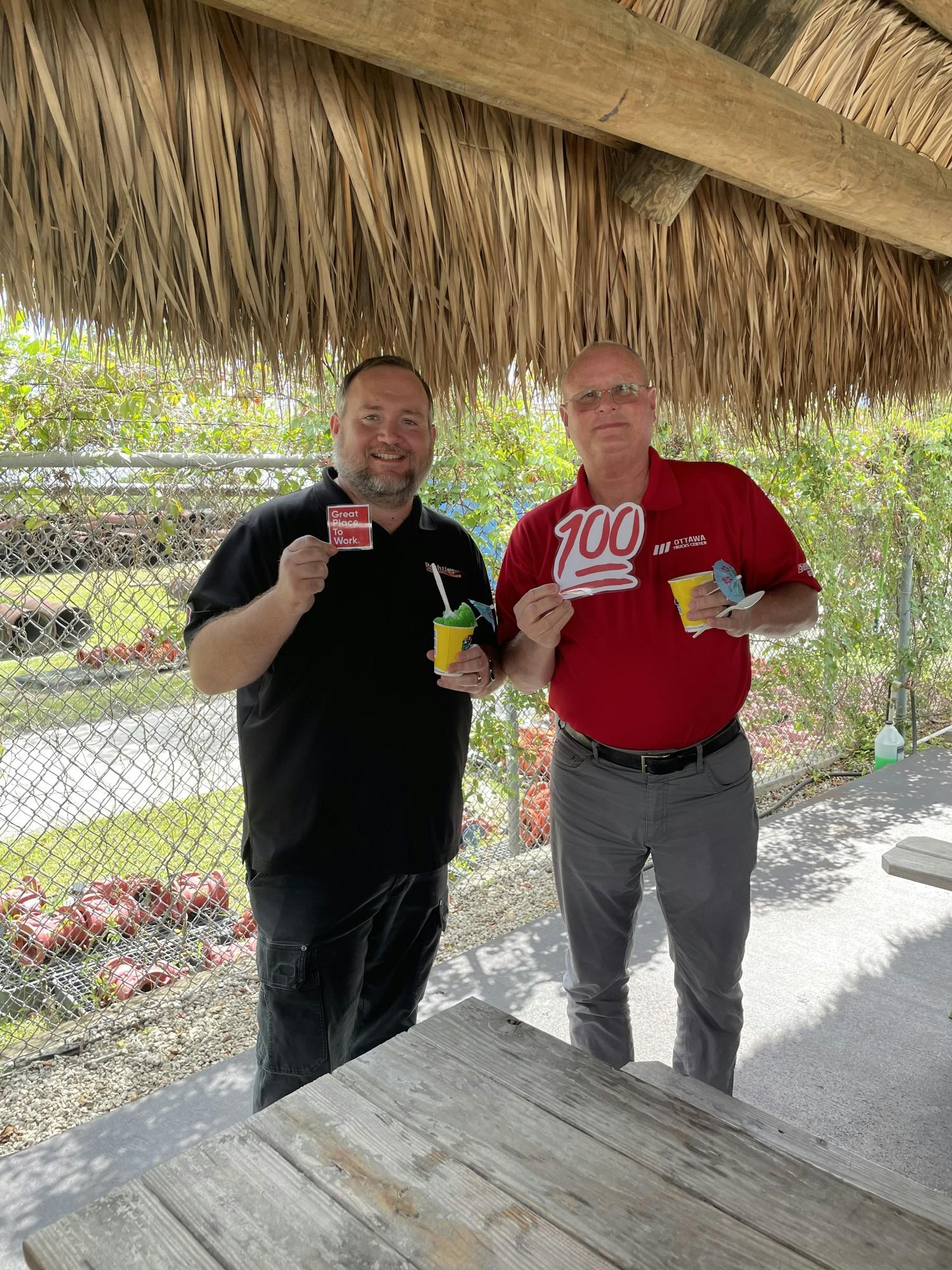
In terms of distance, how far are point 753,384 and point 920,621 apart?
14.1 ft

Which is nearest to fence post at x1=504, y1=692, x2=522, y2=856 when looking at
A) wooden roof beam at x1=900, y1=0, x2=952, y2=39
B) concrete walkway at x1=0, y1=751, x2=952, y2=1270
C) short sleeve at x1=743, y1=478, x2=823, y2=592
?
concrete walkway at x1=0, y1=751, x2=952, y2=1270

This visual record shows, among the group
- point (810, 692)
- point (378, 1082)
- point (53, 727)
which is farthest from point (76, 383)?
point (810, 692)

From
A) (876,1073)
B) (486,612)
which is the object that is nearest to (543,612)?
(486,612)

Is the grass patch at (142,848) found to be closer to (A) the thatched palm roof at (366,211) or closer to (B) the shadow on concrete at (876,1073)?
(A) the thatched palm roof at (366,211)

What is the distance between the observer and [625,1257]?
111 cm

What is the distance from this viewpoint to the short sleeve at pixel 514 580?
99.6 inches

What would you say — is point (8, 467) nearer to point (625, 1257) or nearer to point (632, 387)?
point (632, 387)

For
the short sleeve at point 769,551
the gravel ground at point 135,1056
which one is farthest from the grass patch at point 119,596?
the short sleeve at point 769,551

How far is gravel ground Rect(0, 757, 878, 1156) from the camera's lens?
2729 mm

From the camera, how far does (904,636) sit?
641 cm

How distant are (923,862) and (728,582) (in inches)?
59.0

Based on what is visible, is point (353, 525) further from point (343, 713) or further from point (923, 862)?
point (923, 862)

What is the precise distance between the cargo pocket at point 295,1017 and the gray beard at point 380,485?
3.55 ft

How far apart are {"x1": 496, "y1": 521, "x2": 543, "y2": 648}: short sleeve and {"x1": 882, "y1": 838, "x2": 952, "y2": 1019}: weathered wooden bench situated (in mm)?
1569
